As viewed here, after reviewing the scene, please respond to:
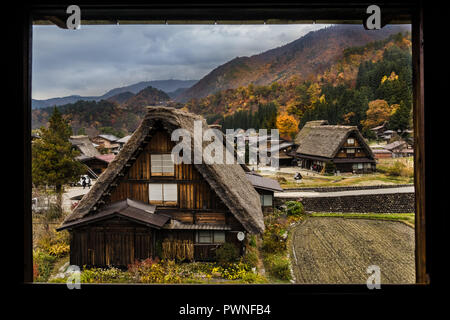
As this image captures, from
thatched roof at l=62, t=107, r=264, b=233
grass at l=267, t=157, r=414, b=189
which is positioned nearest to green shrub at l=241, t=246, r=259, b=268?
thatched roof at l=62, t=107, r=264, b=233

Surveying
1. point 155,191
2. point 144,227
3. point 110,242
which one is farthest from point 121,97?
point 110,242

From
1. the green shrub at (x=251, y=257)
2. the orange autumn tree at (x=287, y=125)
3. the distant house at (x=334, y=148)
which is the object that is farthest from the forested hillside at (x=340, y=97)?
the green shrub at (x=251, y=257)

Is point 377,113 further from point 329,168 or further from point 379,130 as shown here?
point 329,168

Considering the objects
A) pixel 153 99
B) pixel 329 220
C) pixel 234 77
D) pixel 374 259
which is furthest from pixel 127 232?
pixel 374 259

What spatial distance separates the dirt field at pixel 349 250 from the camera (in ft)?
9.46

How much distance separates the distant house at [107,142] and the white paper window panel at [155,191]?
33.6 inches

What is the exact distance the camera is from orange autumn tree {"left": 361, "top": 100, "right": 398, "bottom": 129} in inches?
135

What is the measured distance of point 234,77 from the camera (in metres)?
3.48

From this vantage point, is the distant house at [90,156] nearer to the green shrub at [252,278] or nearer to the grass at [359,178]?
the green shrub at [252,278]

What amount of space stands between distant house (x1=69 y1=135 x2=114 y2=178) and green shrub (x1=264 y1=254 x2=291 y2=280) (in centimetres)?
269

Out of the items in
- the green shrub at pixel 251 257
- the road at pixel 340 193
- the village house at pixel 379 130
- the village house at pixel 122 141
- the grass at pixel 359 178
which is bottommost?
the green shrub at pixel 251 257

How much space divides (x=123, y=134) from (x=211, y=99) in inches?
55.3
